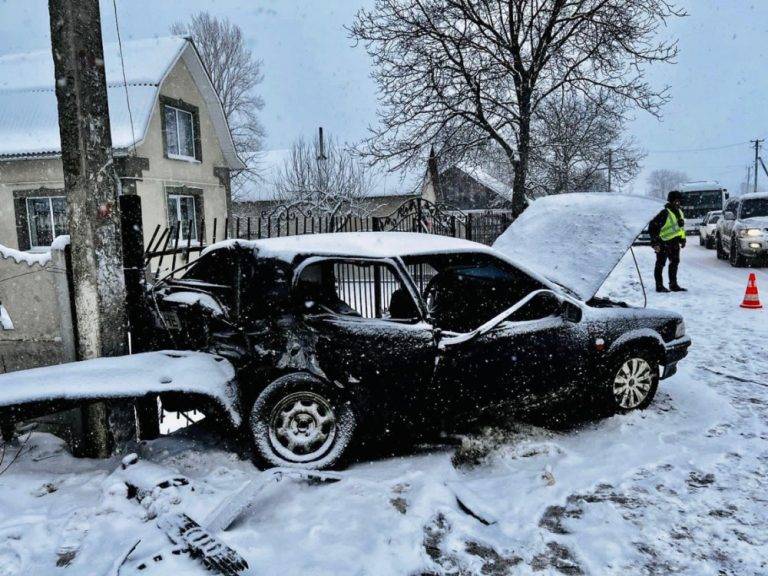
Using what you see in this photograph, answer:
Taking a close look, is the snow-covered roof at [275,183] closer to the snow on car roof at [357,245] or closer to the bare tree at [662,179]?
the snow on car roof at [357,245]

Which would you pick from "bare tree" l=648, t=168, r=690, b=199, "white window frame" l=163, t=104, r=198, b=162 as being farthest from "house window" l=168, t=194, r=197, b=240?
"bare tree" l=648, t=168, r=690, b=199

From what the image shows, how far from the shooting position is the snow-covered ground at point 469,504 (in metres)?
2.75

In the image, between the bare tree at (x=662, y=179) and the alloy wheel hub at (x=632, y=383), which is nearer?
the alloy wheel hub at (x=632, y=383)

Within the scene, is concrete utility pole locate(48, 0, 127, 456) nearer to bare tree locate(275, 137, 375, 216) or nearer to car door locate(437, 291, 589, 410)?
car door locate(437, 291, 589, 410)

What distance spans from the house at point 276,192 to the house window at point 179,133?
934cm

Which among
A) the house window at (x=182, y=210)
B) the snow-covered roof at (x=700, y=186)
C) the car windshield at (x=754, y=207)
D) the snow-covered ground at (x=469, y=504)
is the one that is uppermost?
A: the snow-covered roof at (x=700, y=186)

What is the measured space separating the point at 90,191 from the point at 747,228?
1574cm

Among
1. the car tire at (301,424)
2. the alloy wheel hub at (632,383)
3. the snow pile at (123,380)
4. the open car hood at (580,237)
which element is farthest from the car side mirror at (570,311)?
the snow pile at (123,380)

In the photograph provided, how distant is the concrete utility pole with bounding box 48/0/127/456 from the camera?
3.81m

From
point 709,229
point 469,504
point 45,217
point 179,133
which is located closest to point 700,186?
point 709,229

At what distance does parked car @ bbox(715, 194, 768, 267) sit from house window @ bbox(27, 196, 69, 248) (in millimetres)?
18315

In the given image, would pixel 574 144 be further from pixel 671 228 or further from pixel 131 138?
pixel 131 138

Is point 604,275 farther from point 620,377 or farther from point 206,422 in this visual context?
point 206,422

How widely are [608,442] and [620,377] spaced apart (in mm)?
661
